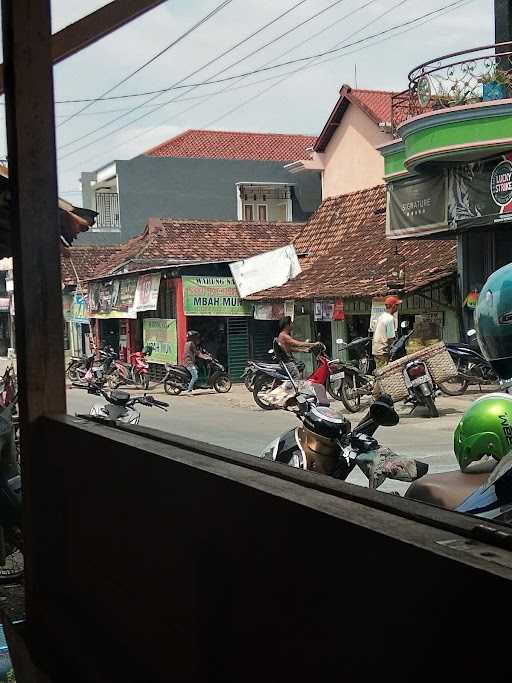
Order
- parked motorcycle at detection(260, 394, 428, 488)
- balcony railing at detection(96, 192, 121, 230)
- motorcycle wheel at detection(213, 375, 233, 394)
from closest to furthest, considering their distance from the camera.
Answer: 1. parked motorcycle at detection(260, 394, 428, 488)
2. motorcycle wheel at detection(213, 375, 233, 394)
3. balcony railing at detection(96, 192, 121, 230)

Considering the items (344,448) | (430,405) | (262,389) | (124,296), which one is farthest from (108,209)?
(344,448)

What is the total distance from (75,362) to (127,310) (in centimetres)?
191

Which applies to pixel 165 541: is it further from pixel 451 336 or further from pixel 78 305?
pixel 78 305

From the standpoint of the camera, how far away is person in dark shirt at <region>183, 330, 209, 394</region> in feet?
58.6

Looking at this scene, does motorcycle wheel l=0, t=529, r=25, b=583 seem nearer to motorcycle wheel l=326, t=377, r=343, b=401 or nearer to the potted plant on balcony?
motorcycle wheel l=326, t=377, r=343, b=401

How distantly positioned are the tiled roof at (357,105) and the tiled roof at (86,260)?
28.5 ft

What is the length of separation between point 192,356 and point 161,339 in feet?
10.4

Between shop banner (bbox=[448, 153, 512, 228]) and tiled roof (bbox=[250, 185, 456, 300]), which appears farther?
tiled roof (bbox=[250, 185, 456, 300])

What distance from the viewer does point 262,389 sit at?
14.4m

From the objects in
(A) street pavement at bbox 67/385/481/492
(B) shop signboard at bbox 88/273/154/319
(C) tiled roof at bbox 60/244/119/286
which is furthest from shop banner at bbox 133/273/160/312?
(C) tiled roof at bbox 60/244/119/286

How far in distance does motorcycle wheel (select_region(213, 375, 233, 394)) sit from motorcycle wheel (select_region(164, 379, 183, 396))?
28.8 inches

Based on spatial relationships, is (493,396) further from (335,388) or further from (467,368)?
(335,388)

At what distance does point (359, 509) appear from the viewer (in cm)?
150

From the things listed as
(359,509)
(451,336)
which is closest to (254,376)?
(451,336)
